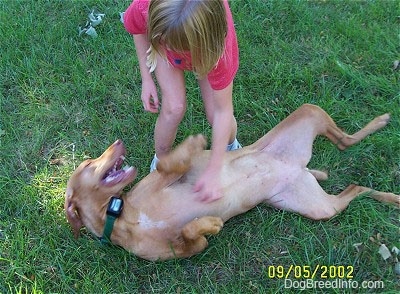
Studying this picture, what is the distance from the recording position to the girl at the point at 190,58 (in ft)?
7.19

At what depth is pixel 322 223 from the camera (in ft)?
10.0

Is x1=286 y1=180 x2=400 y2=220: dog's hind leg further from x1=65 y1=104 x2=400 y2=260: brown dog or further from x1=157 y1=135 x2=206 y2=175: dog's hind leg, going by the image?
x1=157 y1=135 x2=206 y2=175: dog's hind leg

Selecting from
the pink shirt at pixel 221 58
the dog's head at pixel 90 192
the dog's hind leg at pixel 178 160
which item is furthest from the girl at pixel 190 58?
the dog's head at pixel 90 192

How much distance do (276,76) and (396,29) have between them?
113cm

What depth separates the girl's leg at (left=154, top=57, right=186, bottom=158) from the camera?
2930 millimetres

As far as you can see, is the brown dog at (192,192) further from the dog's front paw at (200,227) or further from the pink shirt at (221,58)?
the pink shirt at (221,58)

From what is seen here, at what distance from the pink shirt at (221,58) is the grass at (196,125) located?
0.90m

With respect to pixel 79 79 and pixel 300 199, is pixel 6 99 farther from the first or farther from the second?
pixel 300 199

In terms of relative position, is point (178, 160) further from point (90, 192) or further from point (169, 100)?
point (90, 192)

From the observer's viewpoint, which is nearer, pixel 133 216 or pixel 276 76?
pixel 133 216

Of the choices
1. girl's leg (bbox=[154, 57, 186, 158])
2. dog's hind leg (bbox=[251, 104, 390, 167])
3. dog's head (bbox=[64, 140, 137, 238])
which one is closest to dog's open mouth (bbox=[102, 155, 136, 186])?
dog's head (bbox=[64, 140, 137, 238])

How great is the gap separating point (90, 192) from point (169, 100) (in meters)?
0.73

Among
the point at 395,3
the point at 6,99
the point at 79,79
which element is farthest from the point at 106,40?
the point at 395,3

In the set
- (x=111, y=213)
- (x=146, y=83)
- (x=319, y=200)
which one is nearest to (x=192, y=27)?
(x=146, y=83)
